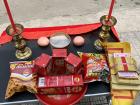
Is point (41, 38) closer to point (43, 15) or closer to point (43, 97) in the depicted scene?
point (43, 97)

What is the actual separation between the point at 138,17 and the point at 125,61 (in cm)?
110

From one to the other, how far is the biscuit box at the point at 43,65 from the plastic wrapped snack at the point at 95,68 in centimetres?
16

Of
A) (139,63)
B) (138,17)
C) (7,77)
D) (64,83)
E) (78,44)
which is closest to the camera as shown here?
(64,83)

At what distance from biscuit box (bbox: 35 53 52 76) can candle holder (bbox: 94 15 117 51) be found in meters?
0.29

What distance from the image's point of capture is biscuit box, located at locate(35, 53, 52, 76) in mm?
1199


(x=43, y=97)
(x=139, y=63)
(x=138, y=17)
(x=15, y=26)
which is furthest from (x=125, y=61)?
(x=138, y=17)

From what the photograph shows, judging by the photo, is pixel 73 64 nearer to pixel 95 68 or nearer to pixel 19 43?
pixel 95 68

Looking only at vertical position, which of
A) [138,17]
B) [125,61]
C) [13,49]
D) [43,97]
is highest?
[138,17]

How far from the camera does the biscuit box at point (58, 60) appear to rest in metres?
1.23

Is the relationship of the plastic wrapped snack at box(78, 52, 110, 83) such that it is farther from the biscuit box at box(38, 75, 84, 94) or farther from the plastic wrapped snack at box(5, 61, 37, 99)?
the plastic wrapped snack at box(5, 61, 37, 99)

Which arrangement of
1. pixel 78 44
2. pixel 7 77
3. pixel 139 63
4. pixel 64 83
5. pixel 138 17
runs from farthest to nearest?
pixel 138 17
pixel 139 63
pixel 78 44
pixel 7 77
pixel 64 83

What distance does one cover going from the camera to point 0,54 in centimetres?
140

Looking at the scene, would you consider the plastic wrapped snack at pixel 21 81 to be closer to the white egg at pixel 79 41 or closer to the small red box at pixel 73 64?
the small red box at pixel 73 64

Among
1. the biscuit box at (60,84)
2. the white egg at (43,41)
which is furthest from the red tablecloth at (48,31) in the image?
the biscuit box at (60,84)
